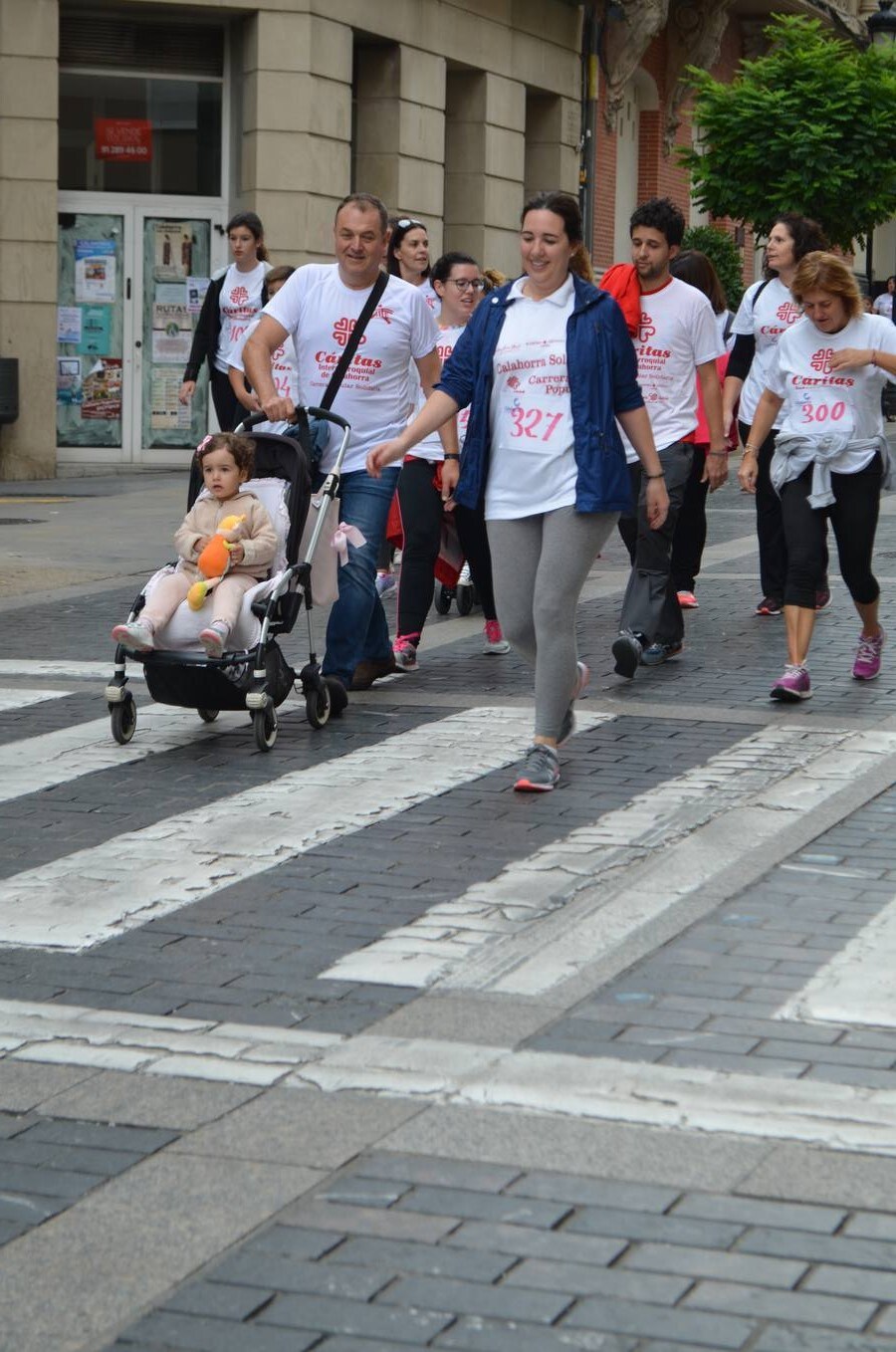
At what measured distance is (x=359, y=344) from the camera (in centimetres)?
895

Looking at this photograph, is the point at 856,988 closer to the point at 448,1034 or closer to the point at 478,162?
the point at 448,1034

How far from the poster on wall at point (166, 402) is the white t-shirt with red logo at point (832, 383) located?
14.3m

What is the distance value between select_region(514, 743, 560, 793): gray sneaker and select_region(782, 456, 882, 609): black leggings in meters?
1.96

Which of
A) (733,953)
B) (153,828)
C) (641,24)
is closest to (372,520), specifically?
(153,828)

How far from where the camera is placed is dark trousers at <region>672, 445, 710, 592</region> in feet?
35.5

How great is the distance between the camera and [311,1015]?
197 inches

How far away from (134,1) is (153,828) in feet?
54.3

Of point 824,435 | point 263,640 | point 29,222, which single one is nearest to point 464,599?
point 824,435

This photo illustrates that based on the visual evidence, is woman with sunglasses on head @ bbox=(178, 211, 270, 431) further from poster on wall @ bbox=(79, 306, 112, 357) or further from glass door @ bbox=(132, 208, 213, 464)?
glass door @ bbox=(132, 208, 213, 464)

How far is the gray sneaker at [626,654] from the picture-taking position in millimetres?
9539

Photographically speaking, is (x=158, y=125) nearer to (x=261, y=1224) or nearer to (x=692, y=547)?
(x=692, y=547)

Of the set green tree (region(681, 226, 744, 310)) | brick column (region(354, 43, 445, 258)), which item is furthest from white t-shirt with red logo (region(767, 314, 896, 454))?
green tree (region(681, 226, 744, 310))

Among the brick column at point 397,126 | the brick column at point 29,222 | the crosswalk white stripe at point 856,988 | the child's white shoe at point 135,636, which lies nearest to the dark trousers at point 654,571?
the child's white shoe at point 135,636

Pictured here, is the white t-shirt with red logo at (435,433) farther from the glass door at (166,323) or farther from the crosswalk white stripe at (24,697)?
the glass door at (166,323)
